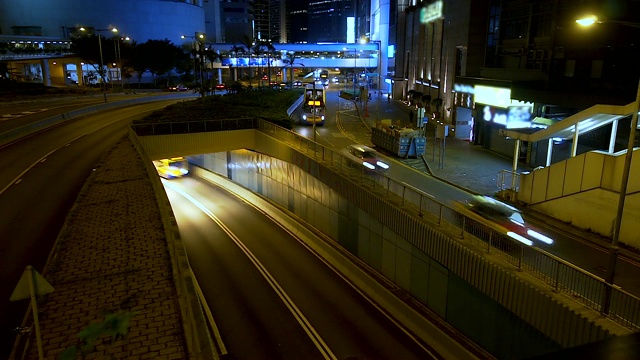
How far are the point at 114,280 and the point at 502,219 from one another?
519 inches

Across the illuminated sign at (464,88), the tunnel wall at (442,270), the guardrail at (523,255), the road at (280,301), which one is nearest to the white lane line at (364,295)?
the road at (280,301)

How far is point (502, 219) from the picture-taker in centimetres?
1755

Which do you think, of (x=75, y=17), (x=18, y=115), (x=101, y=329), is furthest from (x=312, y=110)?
(x=75, y=17)

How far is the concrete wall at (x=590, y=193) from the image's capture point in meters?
17.5

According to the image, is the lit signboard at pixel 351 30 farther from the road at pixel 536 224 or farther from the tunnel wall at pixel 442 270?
the tunnel wall at pixel 442 270

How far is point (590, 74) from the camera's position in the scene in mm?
28562

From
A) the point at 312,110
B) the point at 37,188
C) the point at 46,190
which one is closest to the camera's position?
the point at 46,190

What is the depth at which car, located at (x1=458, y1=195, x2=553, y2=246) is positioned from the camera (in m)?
16.8

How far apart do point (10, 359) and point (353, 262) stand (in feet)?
48.2

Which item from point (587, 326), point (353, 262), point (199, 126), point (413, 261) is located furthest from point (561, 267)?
point (199, 126)

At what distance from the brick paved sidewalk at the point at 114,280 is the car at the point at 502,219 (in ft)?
33.9

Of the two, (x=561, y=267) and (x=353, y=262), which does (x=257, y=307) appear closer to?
(x=353, y=262)

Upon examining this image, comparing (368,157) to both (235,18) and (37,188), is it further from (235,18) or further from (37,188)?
(235,18)

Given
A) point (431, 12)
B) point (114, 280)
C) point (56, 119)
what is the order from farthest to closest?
point (431, 12) < point (56, 119) < point (114, 280)
